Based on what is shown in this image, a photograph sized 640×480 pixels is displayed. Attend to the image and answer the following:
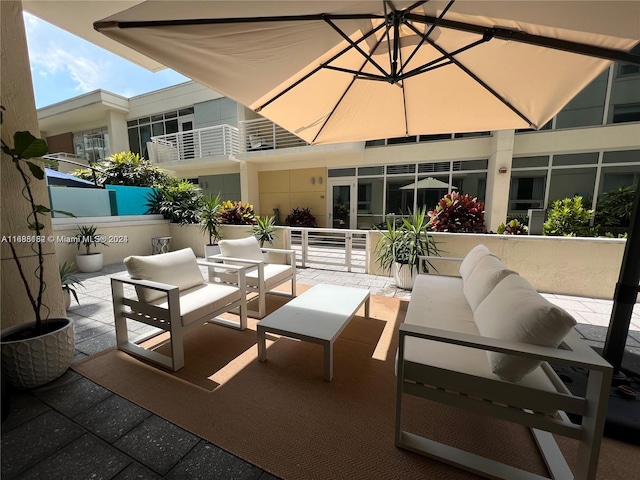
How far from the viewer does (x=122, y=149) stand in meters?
12.4

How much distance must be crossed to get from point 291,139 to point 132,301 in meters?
8.08

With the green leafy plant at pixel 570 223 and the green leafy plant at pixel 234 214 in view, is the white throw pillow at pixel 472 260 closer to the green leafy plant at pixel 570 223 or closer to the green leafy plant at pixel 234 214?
the green leafy plant at pixel 570 223

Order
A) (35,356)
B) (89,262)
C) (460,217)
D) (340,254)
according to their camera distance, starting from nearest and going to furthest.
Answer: (35,356), (460,217), (89,262), (340,254)

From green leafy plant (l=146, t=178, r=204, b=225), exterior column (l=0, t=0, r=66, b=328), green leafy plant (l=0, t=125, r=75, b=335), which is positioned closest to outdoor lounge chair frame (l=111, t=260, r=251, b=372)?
green leafy plant (l=0, t=125, r=75, b=335)

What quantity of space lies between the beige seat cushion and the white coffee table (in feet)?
1.85

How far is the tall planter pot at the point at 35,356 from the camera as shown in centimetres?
193

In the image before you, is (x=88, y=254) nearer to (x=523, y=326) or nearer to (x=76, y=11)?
(x=76, y=11)

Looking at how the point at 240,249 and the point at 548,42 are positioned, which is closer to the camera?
the point at 548,42

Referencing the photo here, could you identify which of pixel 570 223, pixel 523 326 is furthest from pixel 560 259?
pixel 523 326

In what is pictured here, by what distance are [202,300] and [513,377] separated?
2.45 metres

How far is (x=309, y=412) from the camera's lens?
6.01ft

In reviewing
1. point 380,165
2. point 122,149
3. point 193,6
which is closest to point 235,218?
point 380,165

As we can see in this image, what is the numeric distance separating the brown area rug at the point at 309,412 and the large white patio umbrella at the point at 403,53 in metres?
1.43

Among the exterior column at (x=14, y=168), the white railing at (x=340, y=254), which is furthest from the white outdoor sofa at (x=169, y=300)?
the white railing at (x=340, y=254)
